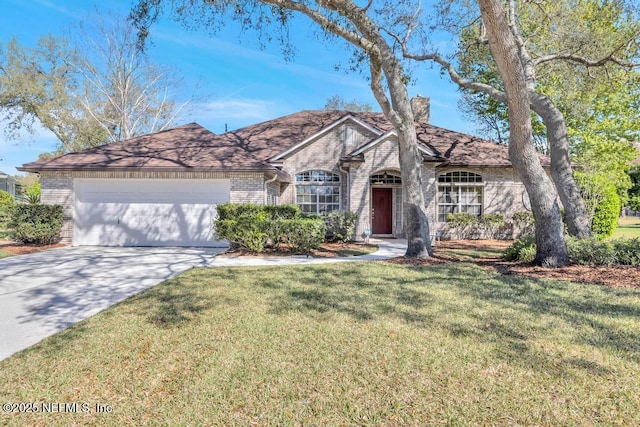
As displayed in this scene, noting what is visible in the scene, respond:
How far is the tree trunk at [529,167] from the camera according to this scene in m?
7.84

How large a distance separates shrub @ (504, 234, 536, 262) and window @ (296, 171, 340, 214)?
26.7 ft

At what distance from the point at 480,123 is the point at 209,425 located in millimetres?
30080

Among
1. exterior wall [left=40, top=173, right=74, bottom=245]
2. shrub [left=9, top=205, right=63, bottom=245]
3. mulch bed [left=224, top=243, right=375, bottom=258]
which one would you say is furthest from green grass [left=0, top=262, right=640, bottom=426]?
exterior wall [left=40, top=173, right=74, bottom=245]

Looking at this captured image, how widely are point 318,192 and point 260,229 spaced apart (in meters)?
6.02

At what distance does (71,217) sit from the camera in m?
13.1

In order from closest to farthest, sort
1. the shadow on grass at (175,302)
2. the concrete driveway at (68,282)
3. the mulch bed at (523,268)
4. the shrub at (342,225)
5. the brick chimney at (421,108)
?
the concrete driveway at (68,282) → the shadow on grass at (175,302) → the mulch bed at (523,268) → the shrub at (342,225) → the brick chimney at (421,108)

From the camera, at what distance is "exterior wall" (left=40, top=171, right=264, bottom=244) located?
12836 millimetres

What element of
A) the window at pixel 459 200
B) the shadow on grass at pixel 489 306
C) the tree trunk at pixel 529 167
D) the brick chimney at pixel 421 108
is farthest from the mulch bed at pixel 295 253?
the brick chimney at pixel 421 108

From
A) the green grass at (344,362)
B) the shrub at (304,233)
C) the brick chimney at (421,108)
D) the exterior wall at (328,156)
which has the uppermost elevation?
the brick chimney at (421,108)

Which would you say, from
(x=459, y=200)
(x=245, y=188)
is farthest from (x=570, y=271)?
(x=245, y=188)

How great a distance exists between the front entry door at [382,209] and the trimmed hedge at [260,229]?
641cm

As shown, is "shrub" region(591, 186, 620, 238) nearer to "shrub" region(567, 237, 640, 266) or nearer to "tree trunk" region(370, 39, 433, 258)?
"shrub" region(567, 237, 640, 266)

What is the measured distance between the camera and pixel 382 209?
17047mm

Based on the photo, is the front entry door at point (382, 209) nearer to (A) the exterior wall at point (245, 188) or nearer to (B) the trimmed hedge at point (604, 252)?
(A) the exterior wall at point (245, 188)
